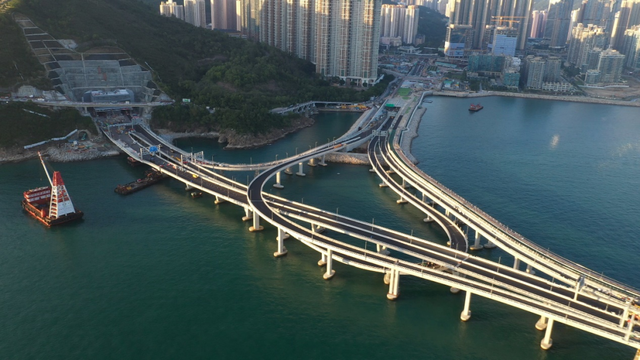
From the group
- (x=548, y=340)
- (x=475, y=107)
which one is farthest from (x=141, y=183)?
(x=475, y=107)

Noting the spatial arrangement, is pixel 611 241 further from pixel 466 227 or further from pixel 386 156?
pixel 386 156

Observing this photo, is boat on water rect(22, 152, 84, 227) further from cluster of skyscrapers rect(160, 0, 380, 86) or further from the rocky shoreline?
cluster of skyscrapers rect(160, 0, 380, 86)

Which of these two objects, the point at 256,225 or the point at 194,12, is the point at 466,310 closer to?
the point at 256,225

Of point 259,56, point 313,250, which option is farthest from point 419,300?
point 259,56

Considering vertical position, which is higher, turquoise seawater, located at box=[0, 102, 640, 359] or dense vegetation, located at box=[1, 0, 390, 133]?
dense vegetation, located at box=[1, 0, 390, 133]

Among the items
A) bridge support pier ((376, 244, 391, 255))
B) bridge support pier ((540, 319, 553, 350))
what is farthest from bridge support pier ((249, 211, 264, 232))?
bridge support pier ((540, 319, 553, 350))

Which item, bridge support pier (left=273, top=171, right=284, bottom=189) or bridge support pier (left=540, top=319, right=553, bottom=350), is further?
bridge support pier (left=273, top=171, right=284, bottom=189)
